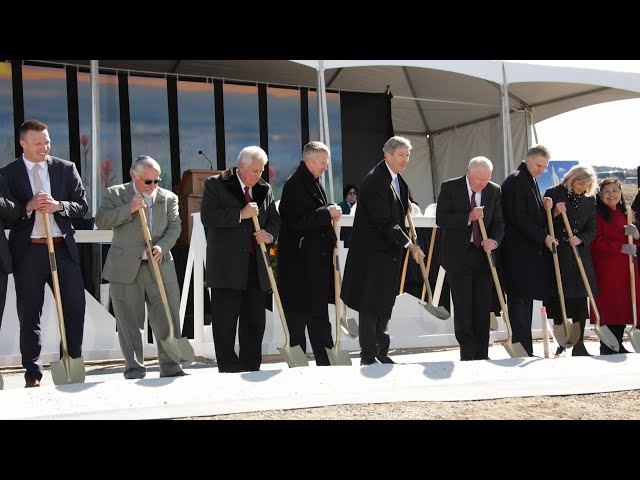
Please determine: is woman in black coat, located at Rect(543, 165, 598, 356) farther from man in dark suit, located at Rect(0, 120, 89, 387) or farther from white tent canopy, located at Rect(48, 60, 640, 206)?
white tent canopy, located at Rect(48, 60, 640, 206)

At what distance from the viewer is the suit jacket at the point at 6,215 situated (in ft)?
15.8

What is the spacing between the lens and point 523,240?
615cm

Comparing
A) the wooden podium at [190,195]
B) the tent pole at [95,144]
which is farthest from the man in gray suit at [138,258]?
the tent pole at [95,144]

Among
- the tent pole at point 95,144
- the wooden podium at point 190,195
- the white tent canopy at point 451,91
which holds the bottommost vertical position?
the wooden podium at point 190,195

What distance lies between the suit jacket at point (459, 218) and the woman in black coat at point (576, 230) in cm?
70

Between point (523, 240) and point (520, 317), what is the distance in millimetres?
558

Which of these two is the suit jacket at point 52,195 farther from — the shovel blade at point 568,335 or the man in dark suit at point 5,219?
the shovel blade at point 568,335

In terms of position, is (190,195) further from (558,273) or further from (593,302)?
(593,302)

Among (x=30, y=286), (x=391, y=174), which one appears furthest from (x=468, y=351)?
(x=30, y=286)

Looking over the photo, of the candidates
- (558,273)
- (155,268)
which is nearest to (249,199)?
(155,268)

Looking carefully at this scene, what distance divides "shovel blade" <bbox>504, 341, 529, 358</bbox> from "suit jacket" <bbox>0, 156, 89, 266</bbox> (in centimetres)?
295

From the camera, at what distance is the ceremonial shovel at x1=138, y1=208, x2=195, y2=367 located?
519cm

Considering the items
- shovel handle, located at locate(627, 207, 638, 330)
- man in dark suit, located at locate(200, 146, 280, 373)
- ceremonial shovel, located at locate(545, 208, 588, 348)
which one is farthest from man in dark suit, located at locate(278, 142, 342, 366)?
shovel handle, located at locate(627, 207, 638, 330)

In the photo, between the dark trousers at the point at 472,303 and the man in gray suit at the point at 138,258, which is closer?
the man in gray suit at the point at 138,258
